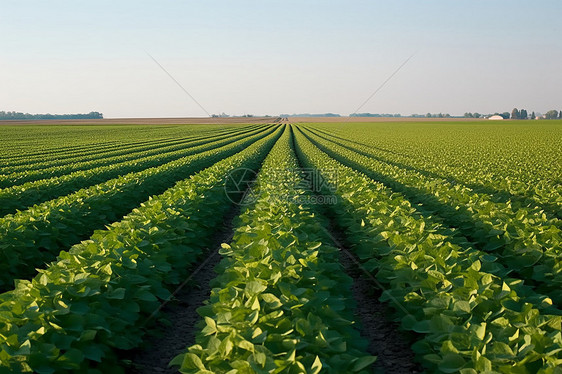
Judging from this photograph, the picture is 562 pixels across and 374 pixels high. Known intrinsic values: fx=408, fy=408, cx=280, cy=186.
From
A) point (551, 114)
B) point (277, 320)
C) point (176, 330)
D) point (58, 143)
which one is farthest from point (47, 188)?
point (551, 114)

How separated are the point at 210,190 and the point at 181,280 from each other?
5345 millimetres

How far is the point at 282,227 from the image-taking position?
684 cm

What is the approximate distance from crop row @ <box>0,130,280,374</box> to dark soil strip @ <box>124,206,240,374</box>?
266mm

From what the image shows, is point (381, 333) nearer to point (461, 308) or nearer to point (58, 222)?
point (461, 308)

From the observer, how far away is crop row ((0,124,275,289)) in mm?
7238

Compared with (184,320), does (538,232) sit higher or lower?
higher

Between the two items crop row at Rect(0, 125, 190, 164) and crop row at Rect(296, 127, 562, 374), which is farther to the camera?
crop row at Rect(0, 125, 190, 164)

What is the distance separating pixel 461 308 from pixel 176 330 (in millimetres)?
3727

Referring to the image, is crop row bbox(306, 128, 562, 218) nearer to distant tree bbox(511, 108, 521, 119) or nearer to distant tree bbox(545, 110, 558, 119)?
distant tree bbox(511, 108, 521, 119)

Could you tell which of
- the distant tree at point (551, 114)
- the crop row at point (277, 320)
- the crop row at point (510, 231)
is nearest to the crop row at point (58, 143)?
the crop row at point (510, 231)

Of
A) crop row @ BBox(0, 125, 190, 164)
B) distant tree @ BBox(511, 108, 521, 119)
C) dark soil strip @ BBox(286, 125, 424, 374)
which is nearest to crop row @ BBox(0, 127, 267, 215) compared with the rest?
dark soil strip @ BBox(286, 125, 424, 374)

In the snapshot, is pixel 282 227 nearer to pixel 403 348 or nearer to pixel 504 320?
pixel 403 348

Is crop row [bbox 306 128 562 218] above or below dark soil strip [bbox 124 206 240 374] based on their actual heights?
above

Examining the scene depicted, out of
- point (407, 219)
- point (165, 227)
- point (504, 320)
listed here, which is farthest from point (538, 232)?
point (165, 227)
